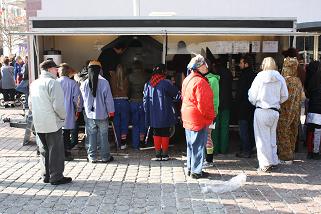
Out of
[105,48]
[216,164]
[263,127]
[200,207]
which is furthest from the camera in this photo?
[105,48]

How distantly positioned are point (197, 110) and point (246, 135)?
1.78 meters

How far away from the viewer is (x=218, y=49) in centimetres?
869

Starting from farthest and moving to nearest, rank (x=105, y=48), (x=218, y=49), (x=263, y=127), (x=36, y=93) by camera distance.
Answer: (x=105, y=48)
(x=218, y=49)
(x=263, y=127)
(x=36, y=93)

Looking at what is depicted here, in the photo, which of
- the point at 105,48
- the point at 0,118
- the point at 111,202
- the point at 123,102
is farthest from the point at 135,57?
the point at 0,118

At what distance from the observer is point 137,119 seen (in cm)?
822

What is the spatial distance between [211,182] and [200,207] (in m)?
1.00

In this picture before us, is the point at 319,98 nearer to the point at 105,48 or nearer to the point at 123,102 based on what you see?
the point at 123,102

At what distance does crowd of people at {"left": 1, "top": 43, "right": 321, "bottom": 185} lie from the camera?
245 inches

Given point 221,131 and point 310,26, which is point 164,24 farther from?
point 310,26

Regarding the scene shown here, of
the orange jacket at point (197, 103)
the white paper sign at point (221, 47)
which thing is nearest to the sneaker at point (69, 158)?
the orange jacket at point (197, 103)

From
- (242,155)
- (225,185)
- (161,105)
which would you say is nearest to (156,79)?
(161,105)

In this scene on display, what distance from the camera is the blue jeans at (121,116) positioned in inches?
320

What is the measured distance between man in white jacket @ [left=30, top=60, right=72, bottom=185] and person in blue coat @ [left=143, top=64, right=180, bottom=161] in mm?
1730

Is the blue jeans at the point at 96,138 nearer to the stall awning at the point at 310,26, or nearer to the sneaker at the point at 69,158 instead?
the sneaker at the point at 69,158
